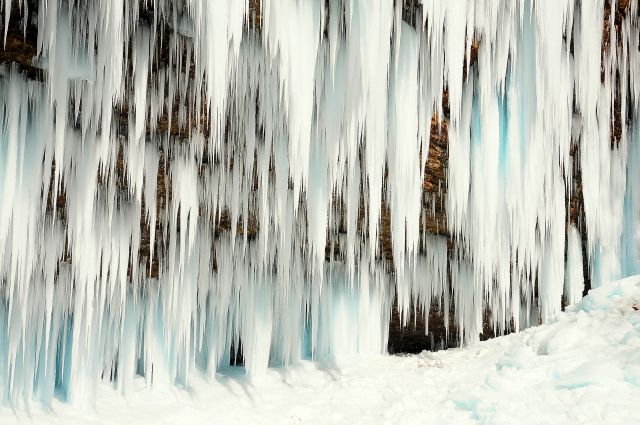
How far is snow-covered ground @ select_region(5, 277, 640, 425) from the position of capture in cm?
530

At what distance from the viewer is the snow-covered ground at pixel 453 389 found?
5.30 m

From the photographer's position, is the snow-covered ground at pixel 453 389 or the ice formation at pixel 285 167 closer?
the ice formation at pixel 285 167

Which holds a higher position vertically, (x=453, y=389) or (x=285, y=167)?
(x=285, y=167)

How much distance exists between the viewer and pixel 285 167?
6.14 metres

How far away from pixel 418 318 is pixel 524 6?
19.8 feet

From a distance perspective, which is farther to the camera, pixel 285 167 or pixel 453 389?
pixel 453 389

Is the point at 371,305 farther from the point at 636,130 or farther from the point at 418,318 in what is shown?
the point at 636,130

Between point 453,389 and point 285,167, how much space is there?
327 centimetres

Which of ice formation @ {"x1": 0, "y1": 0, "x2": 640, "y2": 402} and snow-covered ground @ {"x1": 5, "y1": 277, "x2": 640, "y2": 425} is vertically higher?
ice formation @ {"x1": 0, "y1": 0, "x2": 640, "y2": 402}

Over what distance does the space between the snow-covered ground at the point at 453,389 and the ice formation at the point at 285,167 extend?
0.47 meters

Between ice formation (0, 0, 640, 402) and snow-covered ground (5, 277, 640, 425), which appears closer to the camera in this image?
ice formation (0, 0, 640, 402)

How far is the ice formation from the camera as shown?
495cm

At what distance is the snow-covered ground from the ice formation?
466mm

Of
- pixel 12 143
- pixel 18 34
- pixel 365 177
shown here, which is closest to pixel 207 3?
pixel 18 34
